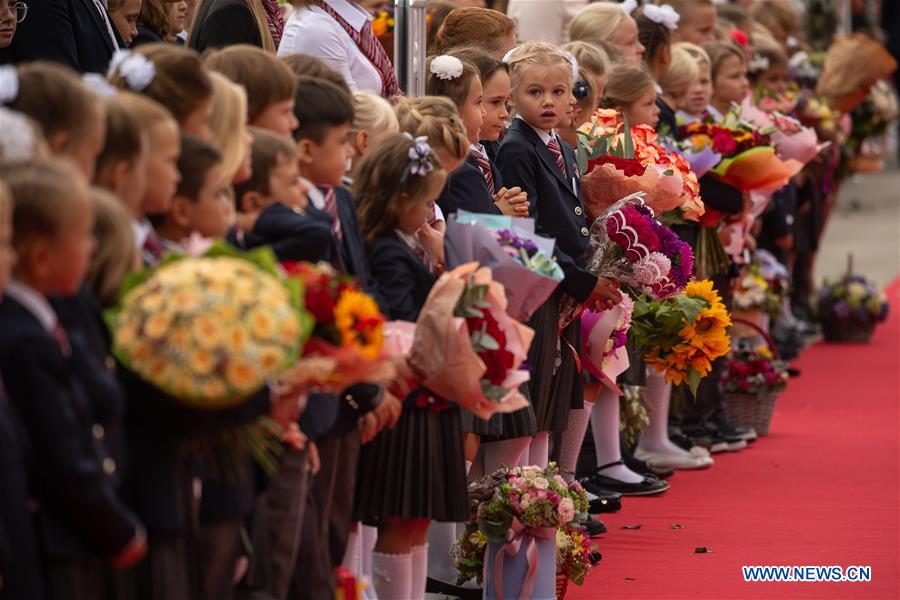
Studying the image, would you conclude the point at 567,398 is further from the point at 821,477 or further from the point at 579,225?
the point at 821,477

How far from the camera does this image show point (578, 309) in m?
5.99

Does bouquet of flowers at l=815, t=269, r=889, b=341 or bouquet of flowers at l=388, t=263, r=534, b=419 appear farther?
bouquet of flowers at l=815, t=269, r=889, b=341

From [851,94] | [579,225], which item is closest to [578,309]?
[579,225]

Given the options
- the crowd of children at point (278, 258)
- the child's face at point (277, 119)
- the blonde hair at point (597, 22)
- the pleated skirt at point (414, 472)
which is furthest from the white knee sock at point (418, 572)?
the blonde hair at point (597, 22)

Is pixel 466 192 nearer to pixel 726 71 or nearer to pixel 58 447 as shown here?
pixel 58 447

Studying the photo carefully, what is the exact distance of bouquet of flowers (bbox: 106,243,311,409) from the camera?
9.88 ft

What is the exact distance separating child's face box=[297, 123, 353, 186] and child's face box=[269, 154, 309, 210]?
33 centimetres

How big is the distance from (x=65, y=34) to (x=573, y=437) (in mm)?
2512

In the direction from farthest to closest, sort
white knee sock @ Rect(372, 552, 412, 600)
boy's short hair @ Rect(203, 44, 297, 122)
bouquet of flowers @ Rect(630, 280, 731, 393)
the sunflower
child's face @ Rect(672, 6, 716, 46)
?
child's face @ Rect(672, 6, 716, 46), bouquet of flowers @ Rect(630, 280, 731, 393), white knee sock @ Rect(372, 552, 412, 600), boy's short hair @ Rect(203, 44, 297, 122), the sunflower

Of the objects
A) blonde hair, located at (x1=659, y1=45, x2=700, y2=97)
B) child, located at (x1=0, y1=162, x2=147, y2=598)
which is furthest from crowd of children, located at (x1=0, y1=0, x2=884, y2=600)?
blonde hair, located at (x1=659, y1=45, x2=700, y2=97)

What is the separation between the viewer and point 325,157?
4.37m

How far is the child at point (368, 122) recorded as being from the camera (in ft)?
15.7

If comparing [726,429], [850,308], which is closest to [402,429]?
[726,429]

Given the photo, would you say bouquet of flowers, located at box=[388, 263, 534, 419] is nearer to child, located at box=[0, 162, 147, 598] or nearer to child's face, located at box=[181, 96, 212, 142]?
child's face, located at box=[181, 96, 212, 142]
